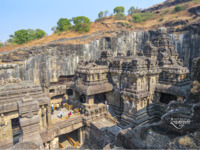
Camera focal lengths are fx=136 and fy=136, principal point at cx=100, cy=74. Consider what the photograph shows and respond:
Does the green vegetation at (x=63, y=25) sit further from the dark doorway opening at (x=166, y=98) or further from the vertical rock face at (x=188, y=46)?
the dark doorway opening at (x=166, y=98)

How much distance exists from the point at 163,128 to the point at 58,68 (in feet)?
75.3

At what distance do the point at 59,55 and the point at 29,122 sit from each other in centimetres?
1851

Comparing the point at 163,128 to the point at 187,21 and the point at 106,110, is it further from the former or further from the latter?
the point at 187,21

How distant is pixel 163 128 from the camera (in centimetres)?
369

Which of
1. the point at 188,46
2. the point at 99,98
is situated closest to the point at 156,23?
the point at 188,46

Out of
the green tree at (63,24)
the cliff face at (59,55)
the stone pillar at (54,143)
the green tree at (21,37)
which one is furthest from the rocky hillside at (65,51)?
the stone pillar at (54,143)

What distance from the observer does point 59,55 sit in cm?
2462

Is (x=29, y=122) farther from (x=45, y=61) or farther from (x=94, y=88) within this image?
(x=45, y=61)

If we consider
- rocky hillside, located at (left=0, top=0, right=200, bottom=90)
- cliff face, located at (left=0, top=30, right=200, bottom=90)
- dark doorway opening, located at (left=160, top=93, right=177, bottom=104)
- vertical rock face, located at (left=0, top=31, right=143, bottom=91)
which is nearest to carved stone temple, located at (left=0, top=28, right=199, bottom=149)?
dark doorway opening, located at (left=160, top=93, right=177, bottom=104)

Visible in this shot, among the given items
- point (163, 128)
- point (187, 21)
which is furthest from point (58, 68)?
point (187, 21)

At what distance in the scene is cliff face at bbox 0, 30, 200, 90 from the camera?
21.0 metres

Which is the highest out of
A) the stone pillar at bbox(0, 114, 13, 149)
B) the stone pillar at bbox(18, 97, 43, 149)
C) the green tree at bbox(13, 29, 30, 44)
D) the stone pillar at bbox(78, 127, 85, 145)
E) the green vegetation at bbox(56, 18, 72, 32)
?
the green vegetation at bbox(56, 18, 72, 32)

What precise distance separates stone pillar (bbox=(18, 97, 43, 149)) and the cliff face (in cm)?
1496

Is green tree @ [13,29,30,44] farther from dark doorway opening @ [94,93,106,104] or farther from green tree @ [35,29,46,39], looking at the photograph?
dark doorway opening @ [94,93,106,104]
